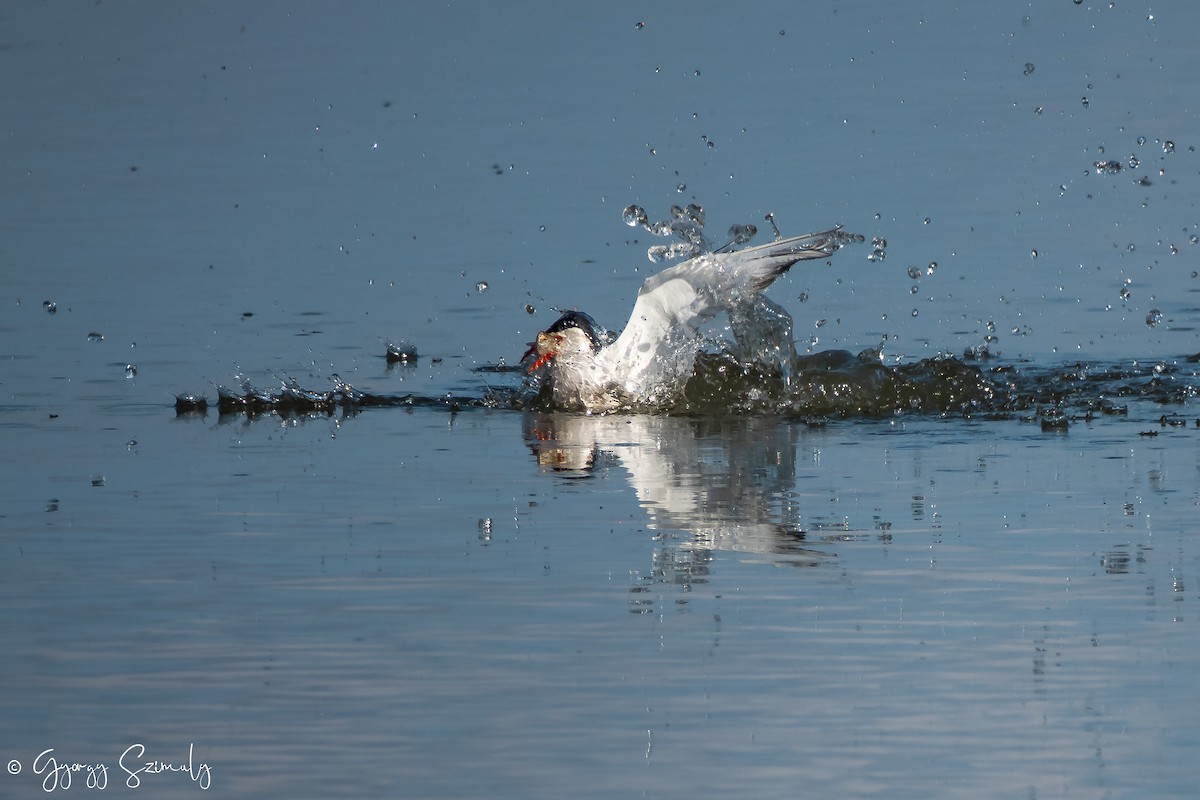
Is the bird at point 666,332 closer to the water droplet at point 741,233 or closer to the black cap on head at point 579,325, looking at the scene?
the black cap on head at point 579,325

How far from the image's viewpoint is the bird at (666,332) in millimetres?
12367

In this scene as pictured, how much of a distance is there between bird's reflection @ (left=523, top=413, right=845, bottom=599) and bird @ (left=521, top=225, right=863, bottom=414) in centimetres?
16

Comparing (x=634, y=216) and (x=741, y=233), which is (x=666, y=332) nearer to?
(x=741, y=233)

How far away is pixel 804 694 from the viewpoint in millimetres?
6770

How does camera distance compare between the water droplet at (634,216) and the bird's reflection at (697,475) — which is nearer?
the bird's reflection at (697,475)

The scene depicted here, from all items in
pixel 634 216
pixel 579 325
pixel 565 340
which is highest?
pixel 634 216

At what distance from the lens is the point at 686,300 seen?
12328 mm

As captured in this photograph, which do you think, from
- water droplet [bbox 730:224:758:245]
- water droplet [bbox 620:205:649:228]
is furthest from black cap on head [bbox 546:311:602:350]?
water droplet [bbox 730:224:758:245]

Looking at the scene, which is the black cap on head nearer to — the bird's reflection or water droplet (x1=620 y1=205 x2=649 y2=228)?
the bird's reflection

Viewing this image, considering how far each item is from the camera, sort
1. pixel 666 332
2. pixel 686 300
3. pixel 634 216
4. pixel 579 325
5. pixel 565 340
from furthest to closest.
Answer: pixel 634 216, pixel 579 325, pixel 565 340, pixel 666 332, pixel 686 300

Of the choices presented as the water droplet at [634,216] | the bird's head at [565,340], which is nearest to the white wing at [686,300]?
the bird's head at [565,340]

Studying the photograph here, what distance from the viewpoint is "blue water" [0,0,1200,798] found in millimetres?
6496

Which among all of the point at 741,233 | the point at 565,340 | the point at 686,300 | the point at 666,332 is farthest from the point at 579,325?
the point at 741,233

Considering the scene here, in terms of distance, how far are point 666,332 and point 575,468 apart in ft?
6.27
